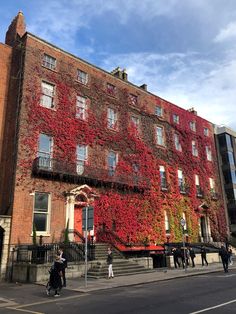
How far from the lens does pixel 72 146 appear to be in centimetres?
2459

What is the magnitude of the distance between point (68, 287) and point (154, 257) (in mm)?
10513

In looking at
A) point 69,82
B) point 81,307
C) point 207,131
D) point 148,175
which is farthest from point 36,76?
point 207,131

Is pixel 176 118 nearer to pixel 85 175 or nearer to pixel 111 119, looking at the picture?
pixel 111 119

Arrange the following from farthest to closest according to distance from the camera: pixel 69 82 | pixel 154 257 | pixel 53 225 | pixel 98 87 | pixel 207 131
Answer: pixel 207 131 < pixel 98 87 < pixel 69 82 < pixel 154 257 < pixel 53 225

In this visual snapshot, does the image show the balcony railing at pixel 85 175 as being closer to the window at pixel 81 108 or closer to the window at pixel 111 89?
the window at pixel 81 108

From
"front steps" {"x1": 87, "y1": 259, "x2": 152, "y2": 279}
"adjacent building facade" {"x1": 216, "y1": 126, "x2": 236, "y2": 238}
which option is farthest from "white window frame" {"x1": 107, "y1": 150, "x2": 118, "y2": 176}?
"adjacent building facade" {"x1": 216, "y1": 126, "x2": 236, "y2": 238}

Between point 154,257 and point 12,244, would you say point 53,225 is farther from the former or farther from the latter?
point 154,257

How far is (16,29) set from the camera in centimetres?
2603

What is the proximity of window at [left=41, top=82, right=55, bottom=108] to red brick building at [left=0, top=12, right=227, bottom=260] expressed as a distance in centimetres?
7

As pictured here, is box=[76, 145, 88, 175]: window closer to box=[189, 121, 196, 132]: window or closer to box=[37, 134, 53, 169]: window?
box=[37, 134, 53, 169]: window

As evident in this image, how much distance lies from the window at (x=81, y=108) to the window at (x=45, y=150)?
12.0 feet

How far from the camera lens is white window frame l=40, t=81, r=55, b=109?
2411cm

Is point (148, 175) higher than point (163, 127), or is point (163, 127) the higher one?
point (163, 127)

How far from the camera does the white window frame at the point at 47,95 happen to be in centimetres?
2411
